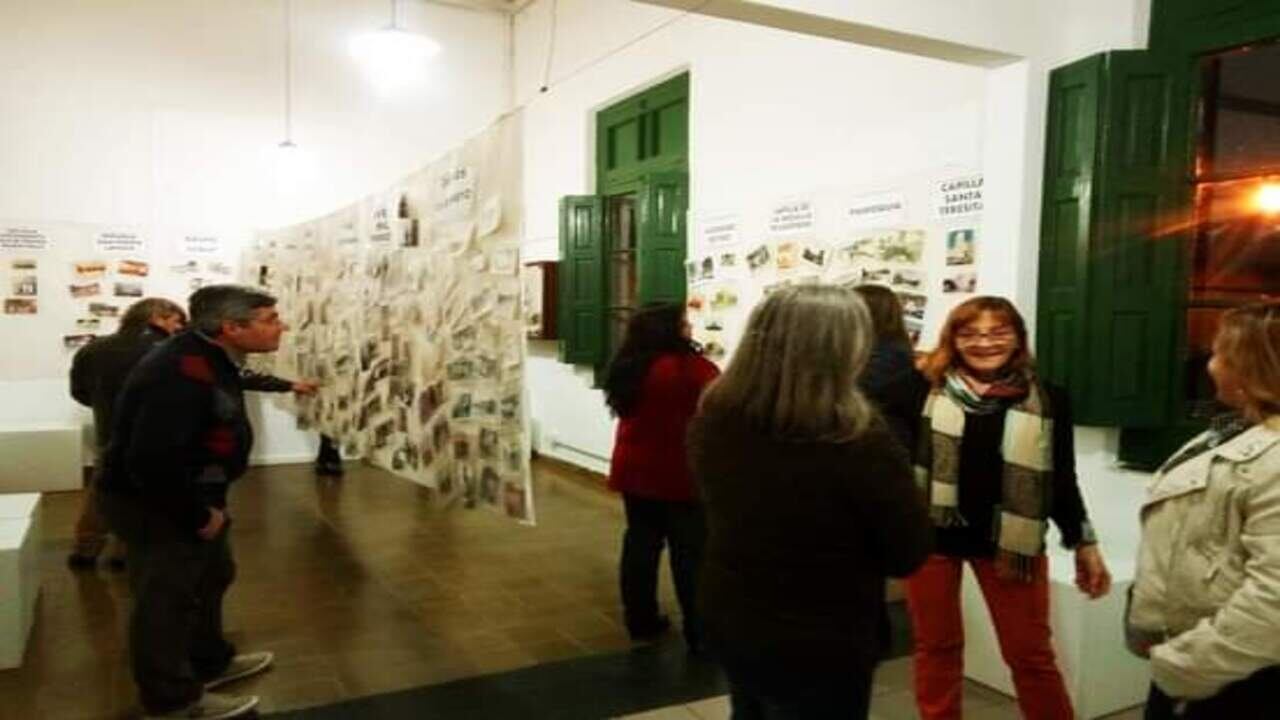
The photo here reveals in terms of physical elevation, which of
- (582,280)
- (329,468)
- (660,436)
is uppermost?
(582,280)

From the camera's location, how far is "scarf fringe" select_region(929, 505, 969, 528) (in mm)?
2359

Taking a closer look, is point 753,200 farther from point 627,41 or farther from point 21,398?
point 21,398

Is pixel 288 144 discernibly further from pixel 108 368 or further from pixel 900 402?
pixel 900 402

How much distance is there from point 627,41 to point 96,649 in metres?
5.30

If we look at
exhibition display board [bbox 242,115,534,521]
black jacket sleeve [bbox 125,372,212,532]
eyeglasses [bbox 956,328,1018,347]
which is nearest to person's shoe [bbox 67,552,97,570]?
exhibition display board [bbox 242,115,534,521]

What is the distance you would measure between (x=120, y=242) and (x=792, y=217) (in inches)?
220

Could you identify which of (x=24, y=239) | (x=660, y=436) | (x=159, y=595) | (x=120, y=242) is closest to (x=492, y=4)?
(x=120, y=242)

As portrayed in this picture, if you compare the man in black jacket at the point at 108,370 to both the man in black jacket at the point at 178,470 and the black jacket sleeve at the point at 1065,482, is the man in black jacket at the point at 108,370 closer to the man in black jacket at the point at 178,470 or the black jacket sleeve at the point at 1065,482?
the man in black jacket at the point at 178,470

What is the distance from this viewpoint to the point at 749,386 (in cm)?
158

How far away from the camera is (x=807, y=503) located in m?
1.51

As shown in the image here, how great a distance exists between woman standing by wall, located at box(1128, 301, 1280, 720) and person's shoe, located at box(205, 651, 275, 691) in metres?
2.90

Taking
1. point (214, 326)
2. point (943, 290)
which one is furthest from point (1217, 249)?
point (214, 326)

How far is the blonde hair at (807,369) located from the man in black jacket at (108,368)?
11.0 ft

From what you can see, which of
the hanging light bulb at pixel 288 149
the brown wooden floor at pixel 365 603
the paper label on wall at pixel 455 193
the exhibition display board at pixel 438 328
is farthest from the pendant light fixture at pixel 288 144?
the paper label on wall at pixel 455 193
